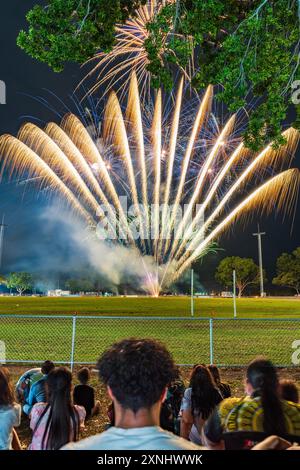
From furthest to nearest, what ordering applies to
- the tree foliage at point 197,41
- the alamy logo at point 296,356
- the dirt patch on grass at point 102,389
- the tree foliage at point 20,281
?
the tree foliage at point 20,281
the alamy logo at point 296,356
the tree foliage at point 197,41
the dirt patch on grass at point 102,389

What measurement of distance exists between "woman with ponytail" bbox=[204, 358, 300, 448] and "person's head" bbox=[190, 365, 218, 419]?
5.32ft

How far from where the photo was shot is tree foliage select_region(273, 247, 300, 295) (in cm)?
10712

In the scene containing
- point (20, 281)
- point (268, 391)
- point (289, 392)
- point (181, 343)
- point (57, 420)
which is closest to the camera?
point (268, 391)

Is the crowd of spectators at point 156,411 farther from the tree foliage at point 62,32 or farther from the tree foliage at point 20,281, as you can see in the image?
the tree foliage at point 20,281

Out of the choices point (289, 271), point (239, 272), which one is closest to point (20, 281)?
point (239, 272)

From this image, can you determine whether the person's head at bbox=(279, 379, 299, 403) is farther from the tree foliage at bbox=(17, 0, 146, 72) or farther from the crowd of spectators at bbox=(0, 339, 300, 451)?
the tree foliage at bbox=(17, 0, 146, 72)

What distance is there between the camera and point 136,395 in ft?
7.71

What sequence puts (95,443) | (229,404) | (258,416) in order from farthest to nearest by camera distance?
(229,404), (258,416), (95,443)

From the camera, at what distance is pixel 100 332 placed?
23.5 meters

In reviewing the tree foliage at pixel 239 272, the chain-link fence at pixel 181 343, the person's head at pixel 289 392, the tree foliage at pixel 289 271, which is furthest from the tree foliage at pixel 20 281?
the person's head at pixel 289 392

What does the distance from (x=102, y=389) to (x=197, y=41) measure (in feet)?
28.8

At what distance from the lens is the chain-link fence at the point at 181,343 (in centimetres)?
1445

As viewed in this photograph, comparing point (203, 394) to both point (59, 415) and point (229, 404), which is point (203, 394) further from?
point (59, 415)
